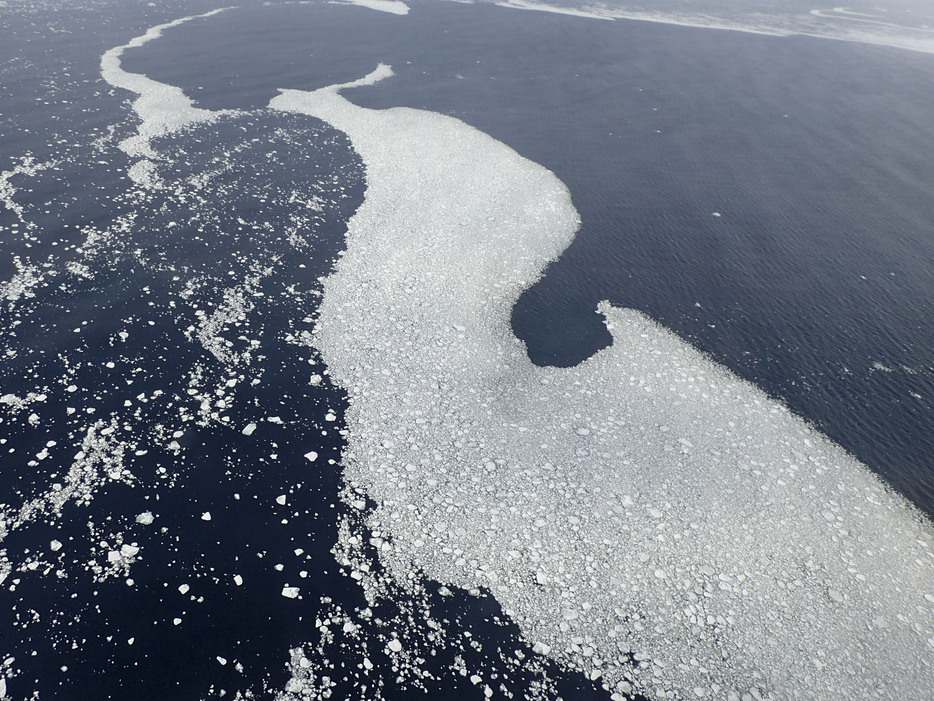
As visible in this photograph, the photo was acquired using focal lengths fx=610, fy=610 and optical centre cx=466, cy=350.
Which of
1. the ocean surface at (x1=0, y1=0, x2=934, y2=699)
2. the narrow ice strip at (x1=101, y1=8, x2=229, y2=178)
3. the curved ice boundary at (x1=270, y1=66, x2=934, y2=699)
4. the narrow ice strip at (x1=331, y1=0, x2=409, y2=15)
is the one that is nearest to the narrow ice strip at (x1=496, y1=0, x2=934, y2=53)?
the narrow ice strip at (x1=331, y1=0, x2=409, y2=15)

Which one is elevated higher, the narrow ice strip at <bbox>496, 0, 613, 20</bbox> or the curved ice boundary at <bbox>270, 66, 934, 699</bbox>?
the narrow ice strip at <bbox>496, 0, 613, 20</bbox>

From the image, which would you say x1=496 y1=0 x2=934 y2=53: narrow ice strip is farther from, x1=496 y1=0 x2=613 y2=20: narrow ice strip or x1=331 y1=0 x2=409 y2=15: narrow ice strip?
x1=331 y1=0 x2=409 y2=15: narrow ice strip

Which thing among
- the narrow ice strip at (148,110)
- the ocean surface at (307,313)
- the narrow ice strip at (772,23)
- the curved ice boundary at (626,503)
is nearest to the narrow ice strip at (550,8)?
the narrow ice strip at (772,23)

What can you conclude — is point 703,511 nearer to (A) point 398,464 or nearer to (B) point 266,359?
(A) point 398,464

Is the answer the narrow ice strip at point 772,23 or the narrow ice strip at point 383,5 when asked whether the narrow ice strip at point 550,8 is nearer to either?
the narrow ice strip at point 772,23

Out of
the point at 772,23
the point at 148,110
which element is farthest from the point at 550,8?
the point at 148,110

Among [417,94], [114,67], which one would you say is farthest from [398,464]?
[114,67]
